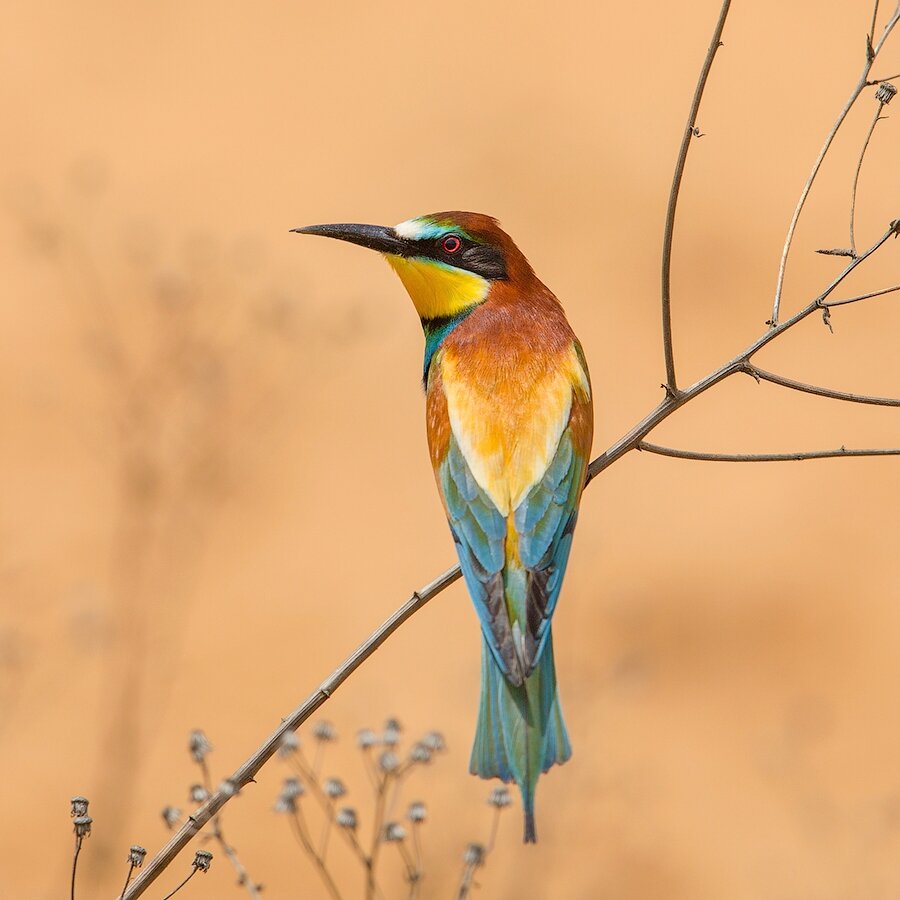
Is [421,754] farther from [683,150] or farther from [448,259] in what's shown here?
[448,259]

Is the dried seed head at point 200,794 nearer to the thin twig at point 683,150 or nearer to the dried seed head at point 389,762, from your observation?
the dried seed head at point 389,762

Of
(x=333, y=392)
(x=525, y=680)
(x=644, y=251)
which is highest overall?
(x=644, y=251)

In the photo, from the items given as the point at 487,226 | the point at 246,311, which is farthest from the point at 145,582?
the point at 487,226

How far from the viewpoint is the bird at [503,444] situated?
2.37m

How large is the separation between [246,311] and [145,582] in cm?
108

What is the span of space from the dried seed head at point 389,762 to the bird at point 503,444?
195mm

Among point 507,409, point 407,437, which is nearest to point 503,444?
point 507,409

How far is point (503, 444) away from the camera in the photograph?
2.71 m

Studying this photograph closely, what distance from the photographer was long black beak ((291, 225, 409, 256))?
2975 mm

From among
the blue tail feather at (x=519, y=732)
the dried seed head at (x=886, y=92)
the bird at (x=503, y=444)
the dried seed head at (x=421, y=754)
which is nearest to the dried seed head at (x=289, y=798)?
the dried seed head at (x=421, y=754)

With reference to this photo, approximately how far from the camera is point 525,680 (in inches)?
94.3

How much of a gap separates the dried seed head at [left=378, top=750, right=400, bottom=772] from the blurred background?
1.83m

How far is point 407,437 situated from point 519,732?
4.04 metres

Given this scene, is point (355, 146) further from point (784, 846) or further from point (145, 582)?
point (784, 846)
